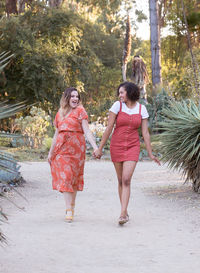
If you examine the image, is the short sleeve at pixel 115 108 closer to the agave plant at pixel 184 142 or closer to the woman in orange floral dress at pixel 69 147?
the woman in orange floral dress at pixel 69 147

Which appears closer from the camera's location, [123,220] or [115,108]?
[123,220]

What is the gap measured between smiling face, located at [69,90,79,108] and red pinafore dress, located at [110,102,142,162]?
0.64 metres

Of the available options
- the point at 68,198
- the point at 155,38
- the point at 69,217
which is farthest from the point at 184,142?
the point at 155,38

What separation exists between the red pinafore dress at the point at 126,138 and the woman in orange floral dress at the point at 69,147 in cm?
42

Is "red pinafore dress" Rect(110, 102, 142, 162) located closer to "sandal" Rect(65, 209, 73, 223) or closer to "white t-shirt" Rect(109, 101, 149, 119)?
"white t-shirt" Rect(109, 101, 149, 119)

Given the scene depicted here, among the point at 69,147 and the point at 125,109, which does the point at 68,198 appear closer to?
the point at 69,147

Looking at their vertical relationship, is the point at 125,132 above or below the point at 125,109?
below

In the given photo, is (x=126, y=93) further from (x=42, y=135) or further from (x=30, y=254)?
(x=42, y=135)

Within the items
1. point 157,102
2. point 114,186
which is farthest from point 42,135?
→ point 114,186

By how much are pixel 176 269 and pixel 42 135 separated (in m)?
13.1

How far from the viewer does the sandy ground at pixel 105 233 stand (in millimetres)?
4250

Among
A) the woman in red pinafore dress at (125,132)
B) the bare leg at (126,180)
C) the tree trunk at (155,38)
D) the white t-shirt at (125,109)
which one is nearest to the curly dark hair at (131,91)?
the woman in red pinafore dress at (125,132)

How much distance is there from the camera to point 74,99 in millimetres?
6504

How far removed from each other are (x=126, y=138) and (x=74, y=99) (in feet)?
2.78
